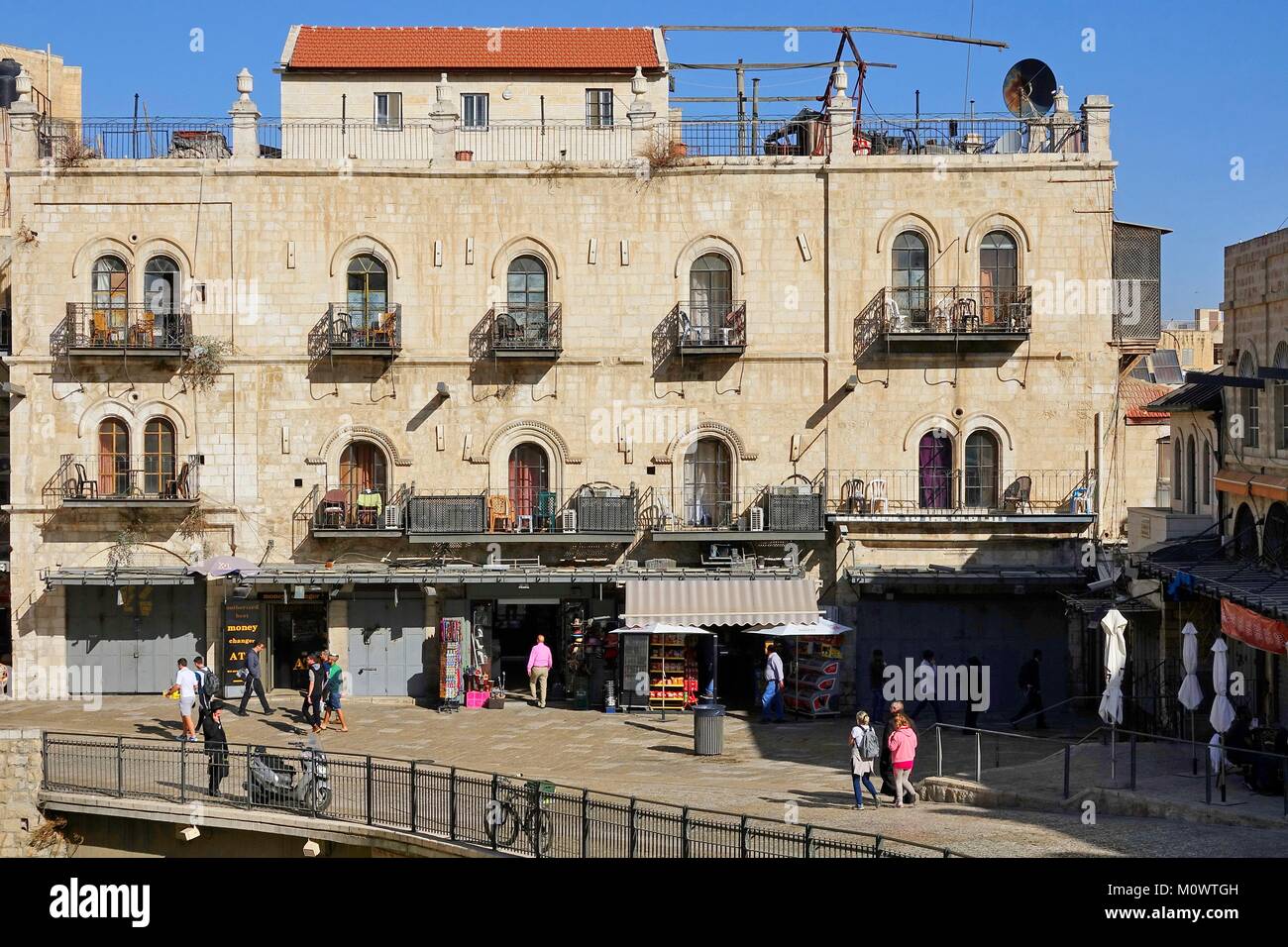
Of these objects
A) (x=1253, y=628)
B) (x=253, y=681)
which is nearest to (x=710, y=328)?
(x=253, y=681)

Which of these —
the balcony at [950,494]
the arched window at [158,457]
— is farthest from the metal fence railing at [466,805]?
the balcony at [950,494]

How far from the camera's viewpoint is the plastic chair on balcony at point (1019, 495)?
120 feet

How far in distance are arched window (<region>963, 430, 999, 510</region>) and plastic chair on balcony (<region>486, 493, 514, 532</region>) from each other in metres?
10.3

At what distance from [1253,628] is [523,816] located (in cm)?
1154

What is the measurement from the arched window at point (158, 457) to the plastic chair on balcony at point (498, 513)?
283 inches

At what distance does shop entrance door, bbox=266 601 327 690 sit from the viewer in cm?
3709

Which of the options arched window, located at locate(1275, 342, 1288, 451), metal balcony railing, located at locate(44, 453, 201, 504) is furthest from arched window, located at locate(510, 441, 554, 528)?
arched window, located at locate(1275, 342, 1288, 451)

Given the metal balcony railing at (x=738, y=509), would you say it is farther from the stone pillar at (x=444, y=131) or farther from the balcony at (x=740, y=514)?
the stone pillar at (x=444, y=131)

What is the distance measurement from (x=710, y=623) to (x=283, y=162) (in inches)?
554

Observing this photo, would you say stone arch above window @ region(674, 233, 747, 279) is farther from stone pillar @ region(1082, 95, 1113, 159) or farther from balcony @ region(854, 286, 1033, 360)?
stone pillar @ region(1082, 95, 1113, 159)

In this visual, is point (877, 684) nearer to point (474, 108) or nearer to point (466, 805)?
point (466, 805)

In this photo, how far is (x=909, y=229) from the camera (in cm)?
3678

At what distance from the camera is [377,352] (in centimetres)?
3628
